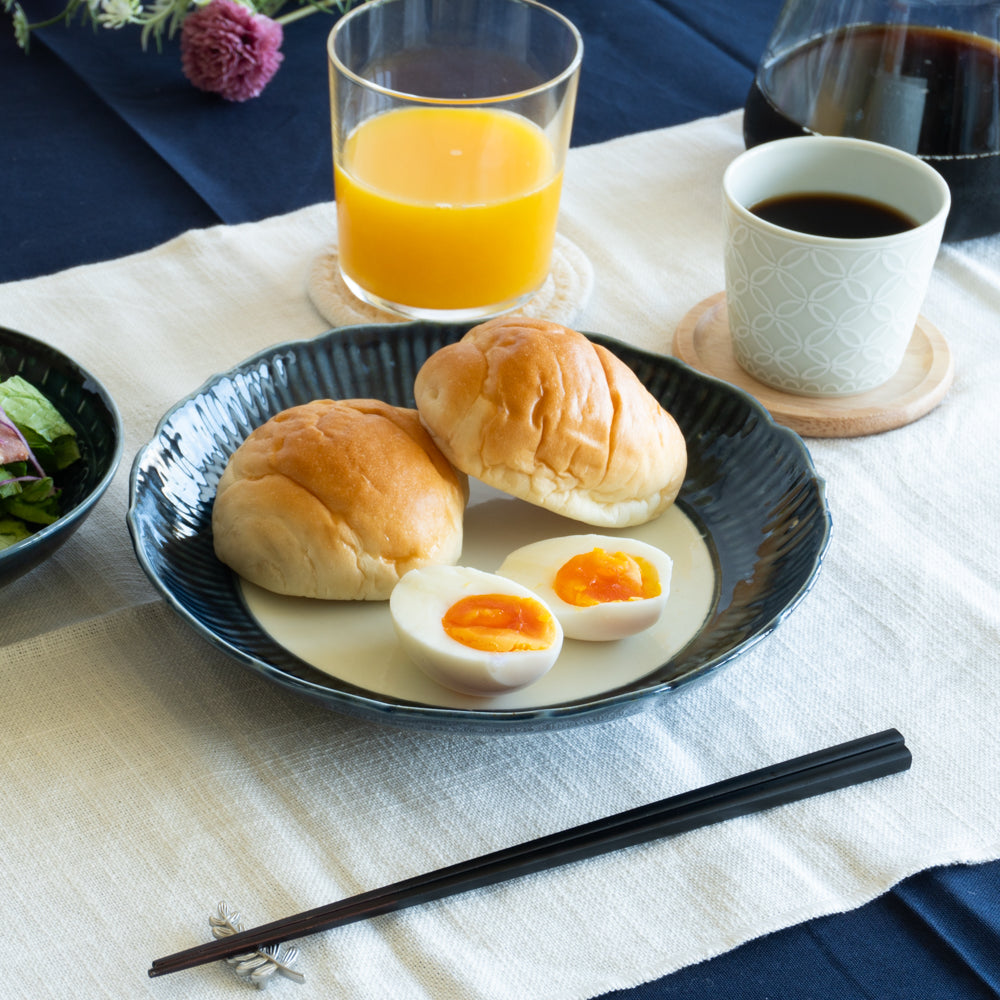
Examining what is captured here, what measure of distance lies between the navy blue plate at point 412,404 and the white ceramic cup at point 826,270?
13cm

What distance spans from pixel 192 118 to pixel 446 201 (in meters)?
0.66

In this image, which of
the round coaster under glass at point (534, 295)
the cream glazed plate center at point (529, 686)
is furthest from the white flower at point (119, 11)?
the cream glazed plate center at point (529, 686)

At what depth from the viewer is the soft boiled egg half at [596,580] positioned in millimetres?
872

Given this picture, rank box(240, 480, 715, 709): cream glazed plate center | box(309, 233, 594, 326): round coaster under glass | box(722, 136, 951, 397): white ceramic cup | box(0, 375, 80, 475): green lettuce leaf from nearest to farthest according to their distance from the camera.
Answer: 1. box(240, 480, 715, 709): cream glazed plate center
2. box(0, 375, 80, 475): green lettuce leaf
3. box(722, 136, 951, 397): white ceramic cup
4. box(309, 233, 594, 326): round coaster under glass

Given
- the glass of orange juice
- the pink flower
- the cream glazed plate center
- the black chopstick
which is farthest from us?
the pink flower

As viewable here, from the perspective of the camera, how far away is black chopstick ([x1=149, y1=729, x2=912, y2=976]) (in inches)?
28.6

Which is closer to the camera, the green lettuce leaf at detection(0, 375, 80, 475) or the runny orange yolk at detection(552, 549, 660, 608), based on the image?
the runny orange yolk at detection(552, 549, 660, 608)

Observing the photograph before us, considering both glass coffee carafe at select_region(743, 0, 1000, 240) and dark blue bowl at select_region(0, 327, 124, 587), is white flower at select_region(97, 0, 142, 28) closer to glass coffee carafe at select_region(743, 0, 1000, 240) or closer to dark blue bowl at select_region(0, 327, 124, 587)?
dark blue bowl at select_region(0, 327, 124, 587)

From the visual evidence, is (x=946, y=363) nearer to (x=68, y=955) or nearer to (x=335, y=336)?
(x=335, y=336)

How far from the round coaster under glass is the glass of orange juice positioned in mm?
15

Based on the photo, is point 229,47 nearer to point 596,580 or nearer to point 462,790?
point 596,580

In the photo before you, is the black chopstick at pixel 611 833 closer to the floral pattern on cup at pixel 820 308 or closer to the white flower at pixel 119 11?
the floral pattern on cup at pixel 820 308

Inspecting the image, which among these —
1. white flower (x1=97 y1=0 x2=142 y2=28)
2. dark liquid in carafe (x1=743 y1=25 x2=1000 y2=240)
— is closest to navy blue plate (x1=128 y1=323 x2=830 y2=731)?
dark liquid in carafe (x1=743 y1=25 x2=1000 y2=240)

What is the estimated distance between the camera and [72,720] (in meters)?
0.87
